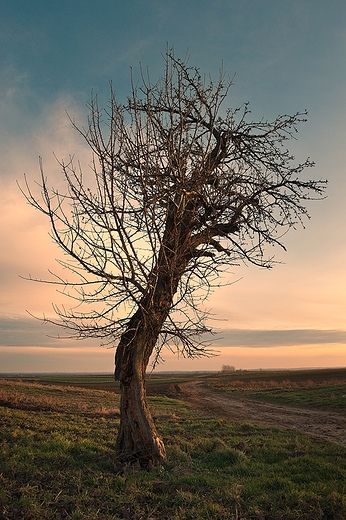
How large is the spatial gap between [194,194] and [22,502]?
5679 millimetres

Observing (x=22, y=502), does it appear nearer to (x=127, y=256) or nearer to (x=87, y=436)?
(x=127, y=256)

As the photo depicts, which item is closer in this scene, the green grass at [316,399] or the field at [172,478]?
the field at [172,478]

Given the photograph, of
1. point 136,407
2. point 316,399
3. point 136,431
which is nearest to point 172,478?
point 136,431

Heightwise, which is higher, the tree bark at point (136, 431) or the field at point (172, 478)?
the tree bark at point (136, 431)

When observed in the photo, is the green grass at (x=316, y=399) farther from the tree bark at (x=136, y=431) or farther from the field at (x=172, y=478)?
the tree bark at (x=136, y=431)

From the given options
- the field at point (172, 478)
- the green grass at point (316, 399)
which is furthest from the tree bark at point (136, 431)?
the green grass at point (316, 399)

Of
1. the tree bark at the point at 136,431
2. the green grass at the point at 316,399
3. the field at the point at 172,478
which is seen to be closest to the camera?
the field at the point at 172,478

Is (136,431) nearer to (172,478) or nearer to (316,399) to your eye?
(172,478)

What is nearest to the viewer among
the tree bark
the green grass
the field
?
the field

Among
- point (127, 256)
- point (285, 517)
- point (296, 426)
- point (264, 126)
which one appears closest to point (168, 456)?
point (285, 517)

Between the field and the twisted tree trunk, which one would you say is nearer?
the field

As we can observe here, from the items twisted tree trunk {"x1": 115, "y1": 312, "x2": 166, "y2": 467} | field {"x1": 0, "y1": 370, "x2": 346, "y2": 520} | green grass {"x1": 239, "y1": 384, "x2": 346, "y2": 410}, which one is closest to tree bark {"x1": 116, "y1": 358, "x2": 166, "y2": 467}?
twisted tree trunk {"x1": 115, "y1": 312, "x2": 166, "y2": 467}

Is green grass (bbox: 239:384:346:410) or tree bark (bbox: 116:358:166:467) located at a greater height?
tree bark (bbox: 116:358:166:467)

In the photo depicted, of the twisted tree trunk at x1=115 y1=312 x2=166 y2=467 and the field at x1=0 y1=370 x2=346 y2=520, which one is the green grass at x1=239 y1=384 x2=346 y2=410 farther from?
the twisted tree trunk at x1=115 y1=312 x2=166 y2=467
